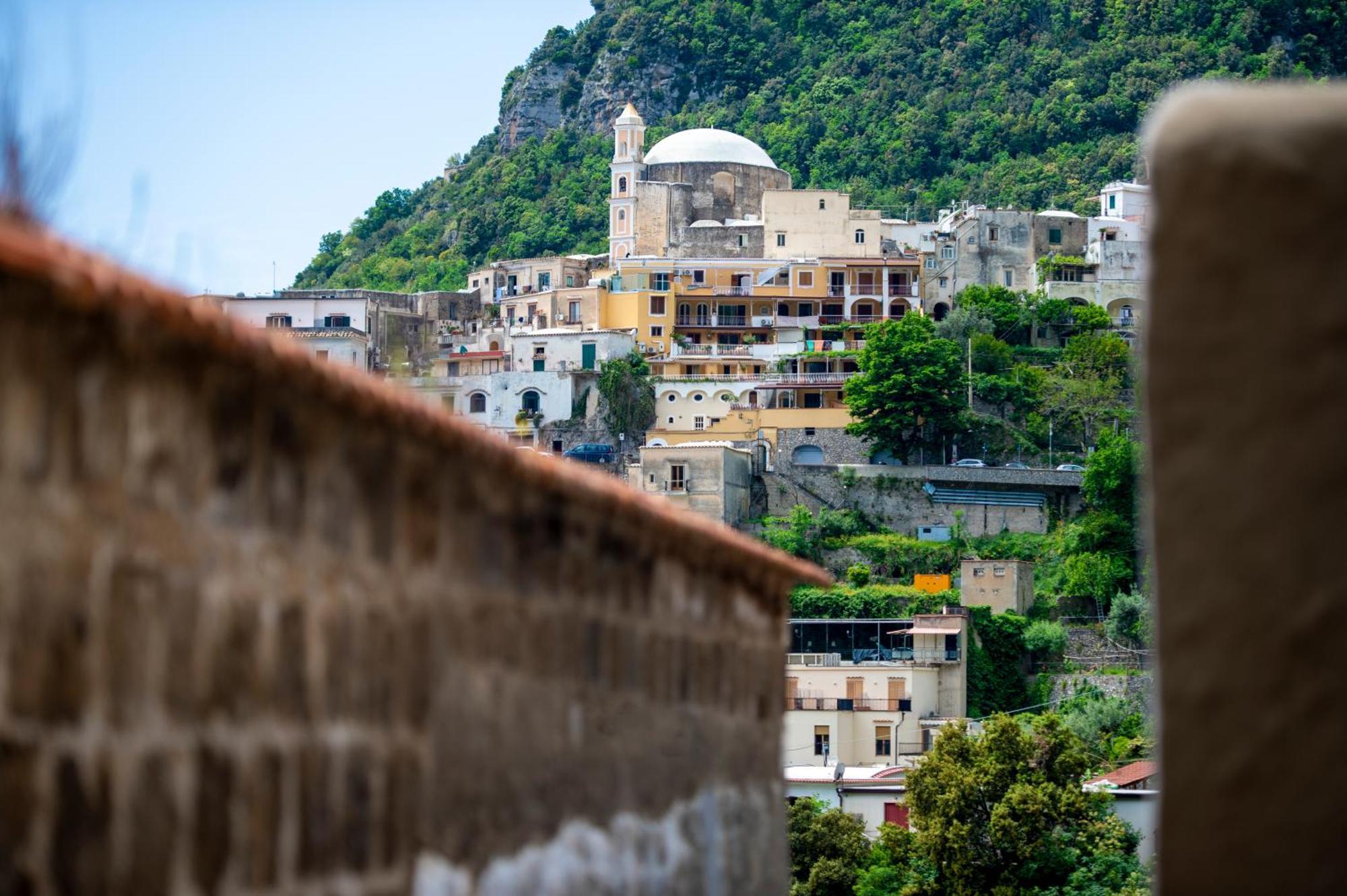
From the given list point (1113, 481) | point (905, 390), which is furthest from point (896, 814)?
point (905, 390)

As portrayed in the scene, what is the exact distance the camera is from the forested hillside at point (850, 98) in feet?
301

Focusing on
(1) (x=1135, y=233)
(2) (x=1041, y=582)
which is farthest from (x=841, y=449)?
(1) (x=1135, y=233)

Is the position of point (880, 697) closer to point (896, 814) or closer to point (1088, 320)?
point (896, 814)

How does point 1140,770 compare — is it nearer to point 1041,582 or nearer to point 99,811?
point 1041,582

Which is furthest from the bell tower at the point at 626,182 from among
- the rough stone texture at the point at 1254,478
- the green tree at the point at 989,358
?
the rough stone texture at the point at 1254,478

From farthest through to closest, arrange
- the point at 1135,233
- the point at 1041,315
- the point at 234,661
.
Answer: the point at 1135,233, the point at 1041,315, the point at 234,661

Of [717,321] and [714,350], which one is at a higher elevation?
[717,321]

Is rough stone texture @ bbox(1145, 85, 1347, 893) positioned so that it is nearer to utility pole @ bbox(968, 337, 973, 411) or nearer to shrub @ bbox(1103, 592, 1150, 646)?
Result: shrub @ bbox(1103, 592, 1150, 646)

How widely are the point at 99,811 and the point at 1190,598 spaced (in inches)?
61.2

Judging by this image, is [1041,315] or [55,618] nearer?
[55,618]

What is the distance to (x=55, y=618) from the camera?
11.3 feet

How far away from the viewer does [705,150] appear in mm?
79688

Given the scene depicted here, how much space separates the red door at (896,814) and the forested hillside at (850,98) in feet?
139

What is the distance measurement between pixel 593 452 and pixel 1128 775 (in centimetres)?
2191
